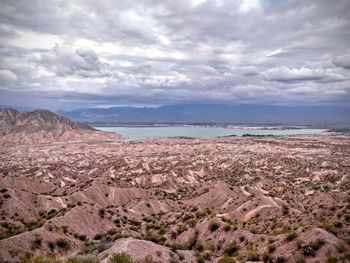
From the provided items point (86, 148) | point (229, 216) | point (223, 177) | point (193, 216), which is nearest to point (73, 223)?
point (193, 216)

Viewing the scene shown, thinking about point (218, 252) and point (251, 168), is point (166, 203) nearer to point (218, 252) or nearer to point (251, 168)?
point (218, 252)

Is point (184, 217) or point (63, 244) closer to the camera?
point (63, 244)

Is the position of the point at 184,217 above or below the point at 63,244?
below

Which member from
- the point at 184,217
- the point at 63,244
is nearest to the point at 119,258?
the point at 63,244

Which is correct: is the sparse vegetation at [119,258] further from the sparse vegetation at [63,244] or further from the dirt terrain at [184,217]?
the sparse vegetation at [63,244]

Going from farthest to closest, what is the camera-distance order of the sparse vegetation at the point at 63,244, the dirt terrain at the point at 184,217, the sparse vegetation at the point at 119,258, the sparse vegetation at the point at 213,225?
the sparse vegetation at the point at 213,225 < the sparse vegetation at the point at 63,244 < the dirt terrain at the point at 184,217 < the sparse vegetation at the point at 119,258

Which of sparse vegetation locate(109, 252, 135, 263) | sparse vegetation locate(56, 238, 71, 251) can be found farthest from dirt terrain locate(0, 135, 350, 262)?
sparse vegetation locate(109, 252, 135, 263)

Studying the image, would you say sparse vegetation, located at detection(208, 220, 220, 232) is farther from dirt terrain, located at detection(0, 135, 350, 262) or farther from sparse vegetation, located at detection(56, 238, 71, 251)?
sparse vegetation, located at detection(56, 238, 71, 251)

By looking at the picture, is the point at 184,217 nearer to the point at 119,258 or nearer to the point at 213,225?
the point at 213,225

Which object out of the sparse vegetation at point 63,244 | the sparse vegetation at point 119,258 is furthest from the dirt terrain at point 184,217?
the sparse vegetation at point 119,258

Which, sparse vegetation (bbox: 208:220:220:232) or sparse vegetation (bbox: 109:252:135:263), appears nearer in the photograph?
sparse vegetation (bbox: 109:252:135:263)

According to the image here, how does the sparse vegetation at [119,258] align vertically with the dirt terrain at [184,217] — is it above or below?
above

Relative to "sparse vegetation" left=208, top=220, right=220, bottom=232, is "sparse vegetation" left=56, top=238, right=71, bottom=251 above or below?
below
